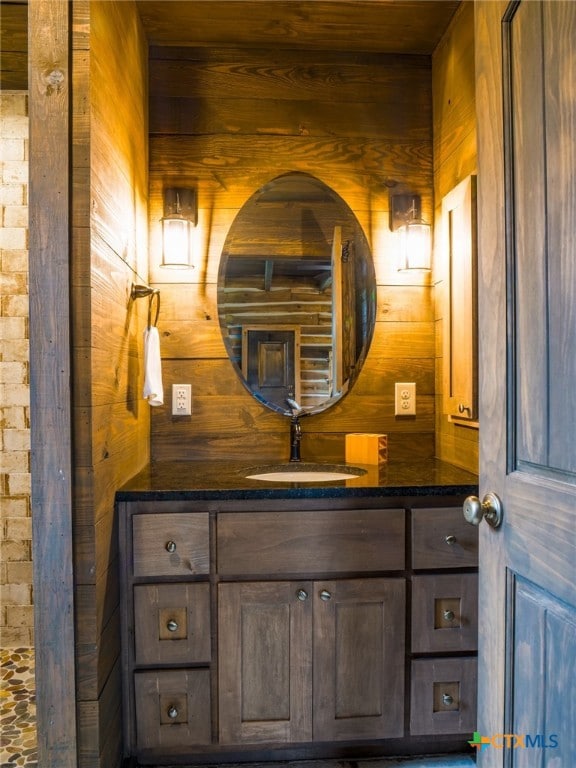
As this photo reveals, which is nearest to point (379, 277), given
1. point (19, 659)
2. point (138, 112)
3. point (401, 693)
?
point (138, 112)

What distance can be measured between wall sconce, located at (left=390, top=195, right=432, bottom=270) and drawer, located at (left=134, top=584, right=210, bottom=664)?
4.51ft

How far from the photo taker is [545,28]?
2.85 ft

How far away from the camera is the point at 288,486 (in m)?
1.57

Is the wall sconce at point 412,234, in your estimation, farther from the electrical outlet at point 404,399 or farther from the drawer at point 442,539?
the drawer at point 442,539

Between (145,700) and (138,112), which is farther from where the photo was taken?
(138,112)

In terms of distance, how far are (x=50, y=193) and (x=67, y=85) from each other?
251 mm

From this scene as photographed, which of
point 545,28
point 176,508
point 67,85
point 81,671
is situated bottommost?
point 81,671

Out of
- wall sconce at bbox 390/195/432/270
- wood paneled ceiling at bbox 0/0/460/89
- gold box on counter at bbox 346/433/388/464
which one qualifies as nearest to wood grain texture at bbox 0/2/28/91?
wood paneled ceiling at bbox 0/0/460/89

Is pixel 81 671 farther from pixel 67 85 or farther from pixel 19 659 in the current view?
pixel 67 85

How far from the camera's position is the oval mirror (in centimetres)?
208

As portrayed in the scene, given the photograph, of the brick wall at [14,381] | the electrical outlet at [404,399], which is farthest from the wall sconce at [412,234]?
the brick wall at [14,381]

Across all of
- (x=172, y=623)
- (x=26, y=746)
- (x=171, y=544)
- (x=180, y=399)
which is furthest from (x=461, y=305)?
(x=26, y=746)

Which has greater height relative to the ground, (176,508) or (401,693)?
(176,508)

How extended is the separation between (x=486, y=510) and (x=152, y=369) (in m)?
1.14
